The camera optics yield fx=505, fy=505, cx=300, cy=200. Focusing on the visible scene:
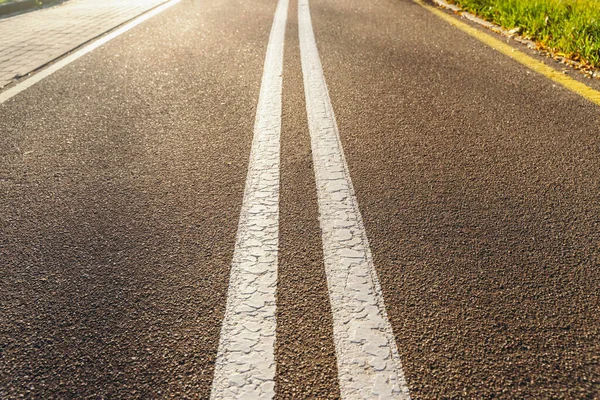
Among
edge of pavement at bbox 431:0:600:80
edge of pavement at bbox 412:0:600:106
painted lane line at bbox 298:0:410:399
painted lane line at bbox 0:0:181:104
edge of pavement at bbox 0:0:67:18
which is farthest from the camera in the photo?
edge of pavement at bbox 0:0:67:18

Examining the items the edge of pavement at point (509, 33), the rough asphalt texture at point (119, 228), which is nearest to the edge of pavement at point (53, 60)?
the rough asphalt texture at point (119, 228)

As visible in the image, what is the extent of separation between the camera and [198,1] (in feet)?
33.4

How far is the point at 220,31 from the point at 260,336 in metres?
6.16

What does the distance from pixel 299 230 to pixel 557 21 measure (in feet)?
17.0

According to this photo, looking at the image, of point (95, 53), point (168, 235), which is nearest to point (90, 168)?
point (168, 235)

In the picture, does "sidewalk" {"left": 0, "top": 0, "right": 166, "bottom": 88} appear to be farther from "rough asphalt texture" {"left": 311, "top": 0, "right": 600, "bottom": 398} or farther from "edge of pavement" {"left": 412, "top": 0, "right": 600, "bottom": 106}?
"edge of pavement" {"left": 412, "top": 0, "right": 600, "bottom": 106}

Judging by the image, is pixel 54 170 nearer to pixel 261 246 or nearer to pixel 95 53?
pixel 261 246

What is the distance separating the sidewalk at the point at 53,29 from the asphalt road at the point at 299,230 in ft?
3.52

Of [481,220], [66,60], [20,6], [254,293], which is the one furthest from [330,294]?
[20,6]

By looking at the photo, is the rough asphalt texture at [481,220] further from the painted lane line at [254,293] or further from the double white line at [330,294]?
the painted lane line at [254,293]

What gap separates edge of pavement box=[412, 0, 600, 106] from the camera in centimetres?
417

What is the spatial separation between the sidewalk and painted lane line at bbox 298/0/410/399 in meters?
3.64

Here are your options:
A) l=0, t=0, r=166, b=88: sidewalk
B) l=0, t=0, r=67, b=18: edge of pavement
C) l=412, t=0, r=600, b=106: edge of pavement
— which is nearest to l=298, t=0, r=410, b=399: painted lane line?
l=412, t=0, r=600, b=106: edge of pavement

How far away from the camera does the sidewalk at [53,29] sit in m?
5.50
